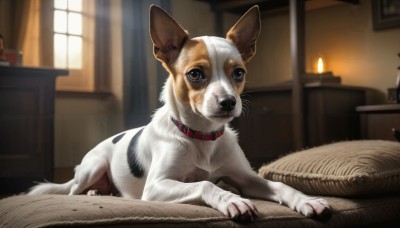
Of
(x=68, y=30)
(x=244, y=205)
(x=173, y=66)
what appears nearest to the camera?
(x=244, y=205)

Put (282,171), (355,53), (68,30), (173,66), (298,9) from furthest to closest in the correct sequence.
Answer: (355,53) → (298,9) → (68,30) → (282,171) → (173,66)

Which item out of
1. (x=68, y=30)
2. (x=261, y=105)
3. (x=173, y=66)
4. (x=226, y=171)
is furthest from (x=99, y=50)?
(x=261, y=105)

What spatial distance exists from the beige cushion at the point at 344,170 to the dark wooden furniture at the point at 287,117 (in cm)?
92

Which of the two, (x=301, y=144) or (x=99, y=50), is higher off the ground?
(x=99, y=50)

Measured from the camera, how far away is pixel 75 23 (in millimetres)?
1776

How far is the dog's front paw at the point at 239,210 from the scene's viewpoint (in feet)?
3.28

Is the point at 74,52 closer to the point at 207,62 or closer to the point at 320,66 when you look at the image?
the point at 207,62

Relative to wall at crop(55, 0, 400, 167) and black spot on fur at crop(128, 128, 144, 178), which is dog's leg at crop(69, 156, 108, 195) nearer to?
black spot on fur at crop(128, 128, 144, 178)

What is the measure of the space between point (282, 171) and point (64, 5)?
3.22ft

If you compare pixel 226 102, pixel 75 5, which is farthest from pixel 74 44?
pixel 226 102

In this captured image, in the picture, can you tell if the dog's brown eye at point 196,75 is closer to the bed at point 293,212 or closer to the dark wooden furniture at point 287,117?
the bed at point 293,212

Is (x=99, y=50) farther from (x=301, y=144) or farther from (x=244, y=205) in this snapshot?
(x=301, y=144)

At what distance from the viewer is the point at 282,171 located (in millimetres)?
1447

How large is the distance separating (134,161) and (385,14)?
5.63 ft
